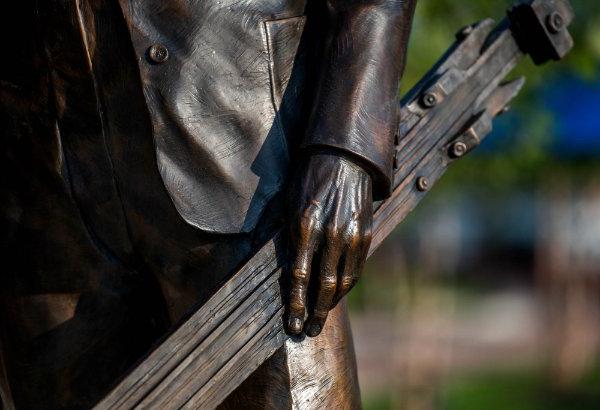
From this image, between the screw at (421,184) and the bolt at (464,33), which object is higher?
the bolt at (464,33)

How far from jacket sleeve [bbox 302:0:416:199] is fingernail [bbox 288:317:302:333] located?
30 cm

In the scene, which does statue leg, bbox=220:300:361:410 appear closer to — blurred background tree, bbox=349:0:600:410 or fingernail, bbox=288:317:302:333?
fingernail, bbox=288:317:302:333

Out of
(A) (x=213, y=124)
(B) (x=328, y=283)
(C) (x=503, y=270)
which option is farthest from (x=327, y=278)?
(C) (x=503, y=270)

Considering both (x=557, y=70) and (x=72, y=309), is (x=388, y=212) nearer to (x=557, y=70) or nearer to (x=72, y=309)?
(x=72, y=309)

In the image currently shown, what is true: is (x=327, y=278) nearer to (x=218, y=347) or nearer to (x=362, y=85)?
(x=218, y=347)

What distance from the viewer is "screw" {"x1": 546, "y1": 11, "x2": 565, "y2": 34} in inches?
114

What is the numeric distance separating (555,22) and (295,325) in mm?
1018

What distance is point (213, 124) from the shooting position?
2.43 metres

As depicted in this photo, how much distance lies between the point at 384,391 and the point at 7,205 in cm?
948

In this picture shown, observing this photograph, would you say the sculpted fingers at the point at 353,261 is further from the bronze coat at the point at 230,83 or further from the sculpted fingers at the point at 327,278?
the bronze coat at the point at 230,83

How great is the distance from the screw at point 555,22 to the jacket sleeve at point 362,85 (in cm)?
52

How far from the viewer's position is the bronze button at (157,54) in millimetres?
2387

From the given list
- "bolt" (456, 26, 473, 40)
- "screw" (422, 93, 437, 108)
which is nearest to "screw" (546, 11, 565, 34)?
"bolt" (456, 26, 473, 40)

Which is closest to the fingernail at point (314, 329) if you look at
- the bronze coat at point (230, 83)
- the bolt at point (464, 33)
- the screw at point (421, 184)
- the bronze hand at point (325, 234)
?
the bronze hand at point (325, 234)
